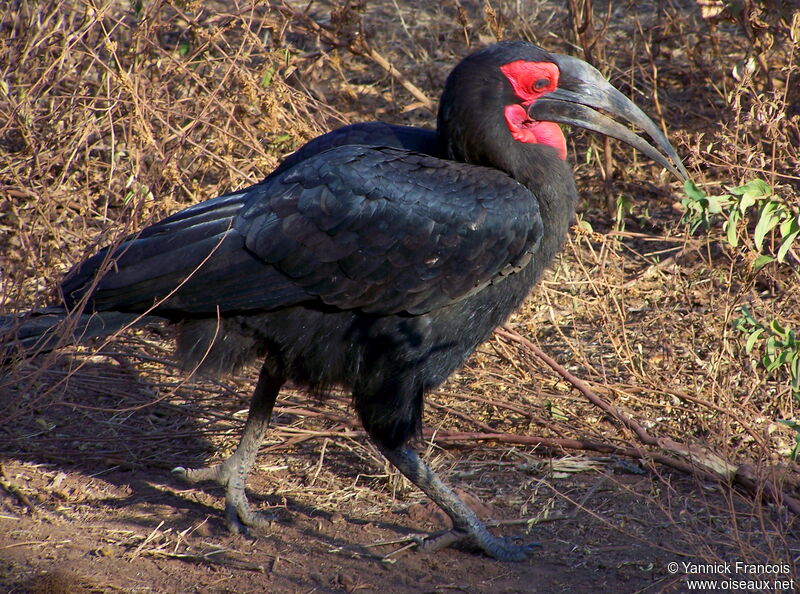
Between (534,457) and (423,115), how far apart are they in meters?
3.52

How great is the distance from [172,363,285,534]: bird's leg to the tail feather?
0.57 metres

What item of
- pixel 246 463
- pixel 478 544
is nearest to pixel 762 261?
pixel 478 544

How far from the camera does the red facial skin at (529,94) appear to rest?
3.51 m

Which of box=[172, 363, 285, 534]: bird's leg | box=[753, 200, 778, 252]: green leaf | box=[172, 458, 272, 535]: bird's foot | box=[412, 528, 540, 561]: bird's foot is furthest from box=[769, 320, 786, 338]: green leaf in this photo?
box=[172, 458, 272, 535]: bird's foot

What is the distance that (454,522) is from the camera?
3557mm

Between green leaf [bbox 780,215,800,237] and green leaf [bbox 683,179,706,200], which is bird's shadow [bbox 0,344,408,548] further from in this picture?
green leaf [bbox 780,215,800,237]

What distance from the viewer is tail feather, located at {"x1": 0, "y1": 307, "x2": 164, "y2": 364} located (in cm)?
326

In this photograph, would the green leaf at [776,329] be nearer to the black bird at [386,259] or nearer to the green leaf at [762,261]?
the green leaf at [762,261]

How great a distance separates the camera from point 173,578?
10.9 feet

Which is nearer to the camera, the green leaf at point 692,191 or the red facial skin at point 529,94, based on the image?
the red facial skin at point 529,94

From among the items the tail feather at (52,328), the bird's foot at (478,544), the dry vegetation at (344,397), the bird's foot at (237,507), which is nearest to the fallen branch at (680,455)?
the dry vegetation at (344,397)

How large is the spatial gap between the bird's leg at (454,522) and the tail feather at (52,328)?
3.66 ft

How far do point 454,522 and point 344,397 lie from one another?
4.04ft

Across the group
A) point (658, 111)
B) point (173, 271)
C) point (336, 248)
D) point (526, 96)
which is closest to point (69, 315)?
Result: point (173, 271)
